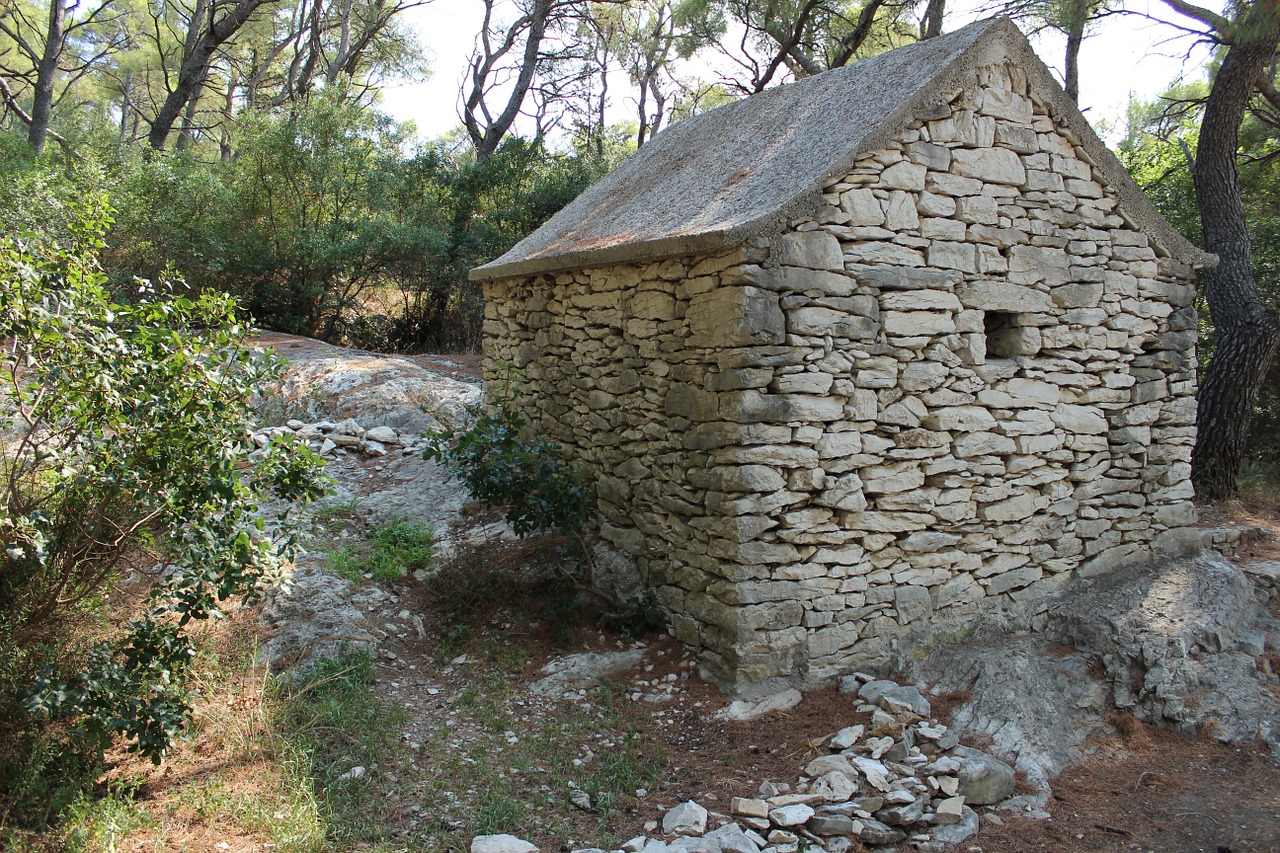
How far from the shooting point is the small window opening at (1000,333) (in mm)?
5441

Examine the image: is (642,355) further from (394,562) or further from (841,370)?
(394,562)

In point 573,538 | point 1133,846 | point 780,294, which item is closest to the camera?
point 1133,846

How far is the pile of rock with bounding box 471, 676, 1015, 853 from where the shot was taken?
3.72 m

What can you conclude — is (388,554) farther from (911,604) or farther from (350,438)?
(911,604)

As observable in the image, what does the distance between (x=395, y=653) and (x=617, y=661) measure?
1.38 m

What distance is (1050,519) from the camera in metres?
5.63

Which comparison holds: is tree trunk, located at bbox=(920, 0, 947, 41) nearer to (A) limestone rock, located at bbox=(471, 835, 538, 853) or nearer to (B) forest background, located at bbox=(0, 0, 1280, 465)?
(B) forest background, located at bbox=(0, 0, 1280, 465)

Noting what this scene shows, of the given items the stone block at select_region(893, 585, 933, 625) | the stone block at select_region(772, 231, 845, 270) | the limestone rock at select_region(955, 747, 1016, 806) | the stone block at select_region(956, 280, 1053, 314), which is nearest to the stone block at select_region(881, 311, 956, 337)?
the stone block at select_region(956, 280, 1053, 314)

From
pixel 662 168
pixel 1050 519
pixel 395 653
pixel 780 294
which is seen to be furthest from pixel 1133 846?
pixel 662 168

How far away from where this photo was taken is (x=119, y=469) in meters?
3.66

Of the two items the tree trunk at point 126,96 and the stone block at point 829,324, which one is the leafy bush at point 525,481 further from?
the tree trunk at point 126,96

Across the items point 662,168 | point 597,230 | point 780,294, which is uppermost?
point 662,168

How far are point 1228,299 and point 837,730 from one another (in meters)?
6.25

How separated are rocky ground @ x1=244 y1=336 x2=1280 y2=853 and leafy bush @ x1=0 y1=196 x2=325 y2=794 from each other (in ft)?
3.69
